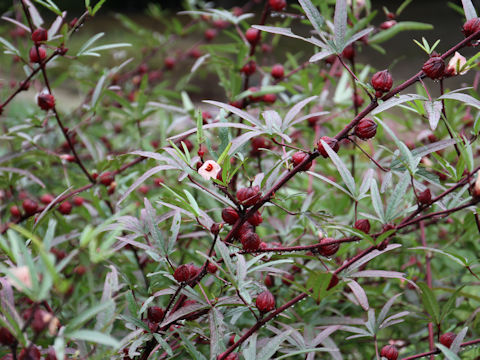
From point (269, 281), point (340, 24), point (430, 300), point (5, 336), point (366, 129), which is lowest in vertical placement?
point (269, 281)

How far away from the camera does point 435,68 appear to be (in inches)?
21.1

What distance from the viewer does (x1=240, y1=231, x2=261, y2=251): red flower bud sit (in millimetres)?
552

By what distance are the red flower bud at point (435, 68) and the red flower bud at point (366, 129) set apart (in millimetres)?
81

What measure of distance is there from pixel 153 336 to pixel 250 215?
0.59 feet

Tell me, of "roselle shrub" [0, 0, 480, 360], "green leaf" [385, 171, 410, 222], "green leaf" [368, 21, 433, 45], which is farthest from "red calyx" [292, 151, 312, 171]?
"green leaf" [368, 21, 433, 45]

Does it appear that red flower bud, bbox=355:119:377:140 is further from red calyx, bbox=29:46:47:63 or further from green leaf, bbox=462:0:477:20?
red calyx, bbox=29:46:47:63

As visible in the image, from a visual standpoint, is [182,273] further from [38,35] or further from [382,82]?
[38,35]

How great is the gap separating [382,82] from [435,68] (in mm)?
57

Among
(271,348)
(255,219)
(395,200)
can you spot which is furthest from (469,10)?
(271,348)

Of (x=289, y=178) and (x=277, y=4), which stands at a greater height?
(x=277, y=4)

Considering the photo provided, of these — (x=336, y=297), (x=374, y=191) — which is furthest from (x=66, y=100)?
(x=374, y=191)

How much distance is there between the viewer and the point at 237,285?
0.51m

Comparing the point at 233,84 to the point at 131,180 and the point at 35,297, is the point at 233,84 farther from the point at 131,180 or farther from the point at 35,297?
the point at 35,297

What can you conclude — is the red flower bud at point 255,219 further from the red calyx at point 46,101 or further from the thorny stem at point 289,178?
the red calyx at point 46,101
